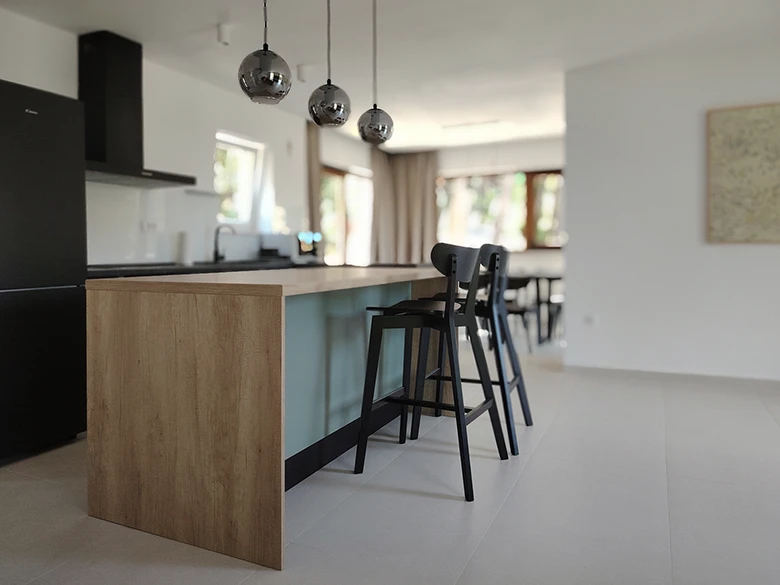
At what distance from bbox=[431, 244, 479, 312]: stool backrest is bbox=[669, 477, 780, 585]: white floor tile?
1.15 m

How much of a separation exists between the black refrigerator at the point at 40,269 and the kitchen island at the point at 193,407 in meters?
0.88

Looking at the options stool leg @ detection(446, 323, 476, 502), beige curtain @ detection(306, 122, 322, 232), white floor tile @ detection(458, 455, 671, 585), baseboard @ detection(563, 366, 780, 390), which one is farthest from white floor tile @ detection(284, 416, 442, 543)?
beige curtain @ detection(306, 122, 322, 232)

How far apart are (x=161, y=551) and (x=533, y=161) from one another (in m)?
7.40

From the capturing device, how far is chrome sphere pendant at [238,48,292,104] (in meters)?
2.62

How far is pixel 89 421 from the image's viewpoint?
83.8 inches

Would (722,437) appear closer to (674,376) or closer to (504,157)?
(674,376)

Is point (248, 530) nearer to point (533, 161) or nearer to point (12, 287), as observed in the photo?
point (12, 287)

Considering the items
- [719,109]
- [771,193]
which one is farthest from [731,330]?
[719,109]

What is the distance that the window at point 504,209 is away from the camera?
8453mm

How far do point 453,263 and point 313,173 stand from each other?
4.65m

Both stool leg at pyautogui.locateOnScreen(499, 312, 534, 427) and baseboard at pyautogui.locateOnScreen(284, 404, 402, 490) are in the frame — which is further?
stool leg at pyautogui.locateOnScreen(499, 312, 534, 427)

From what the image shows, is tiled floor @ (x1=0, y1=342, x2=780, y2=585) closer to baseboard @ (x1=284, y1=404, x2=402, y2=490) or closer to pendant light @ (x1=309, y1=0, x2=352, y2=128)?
baseboard @ (x1=284, y1=404, x2=402, y2=490)

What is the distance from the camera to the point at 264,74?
2.62 metres

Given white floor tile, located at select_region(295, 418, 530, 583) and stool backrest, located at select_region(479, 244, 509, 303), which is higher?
stool backrest, located at select_region(479, 244, 509, 303)
